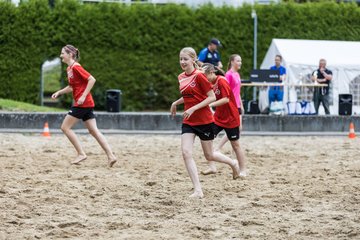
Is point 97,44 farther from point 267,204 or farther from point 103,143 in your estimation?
point 267,204

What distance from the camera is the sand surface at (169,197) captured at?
741 centimetres

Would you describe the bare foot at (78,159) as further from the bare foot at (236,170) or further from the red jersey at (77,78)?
the bare foot at (236,170)

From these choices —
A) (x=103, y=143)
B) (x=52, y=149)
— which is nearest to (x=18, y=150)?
(x=52, y=149)

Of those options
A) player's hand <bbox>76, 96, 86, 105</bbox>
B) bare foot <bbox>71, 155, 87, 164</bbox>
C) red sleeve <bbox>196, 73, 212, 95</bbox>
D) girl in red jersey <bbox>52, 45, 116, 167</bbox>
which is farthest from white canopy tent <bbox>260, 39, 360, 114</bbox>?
red sleeve <bbox>196, 73, 212, 95</bbox>

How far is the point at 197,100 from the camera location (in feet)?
30.8

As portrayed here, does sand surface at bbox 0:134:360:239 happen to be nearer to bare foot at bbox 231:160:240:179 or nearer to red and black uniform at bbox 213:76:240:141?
bare foot at bbox 231:160:240:179

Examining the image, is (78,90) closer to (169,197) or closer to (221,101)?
(221,101)

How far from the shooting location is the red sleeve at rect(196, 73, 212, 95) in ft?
30.5

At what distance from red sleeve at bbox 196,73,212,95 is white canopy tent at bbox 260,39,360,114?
14.0 meters

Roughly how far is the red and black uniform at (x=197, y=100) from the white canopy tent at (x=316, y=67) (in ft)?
45.5

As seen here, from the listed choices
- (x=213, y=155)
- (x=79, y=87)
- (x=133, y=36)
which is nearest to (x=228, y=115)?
(x=213, y=155)

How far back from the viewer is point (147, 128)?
19.9m

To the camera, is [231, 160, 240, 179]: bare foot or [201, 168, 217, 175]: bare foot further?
[201, 168, 217, 175]: bare foot

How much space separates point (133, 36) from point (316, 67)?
23.1 feet
